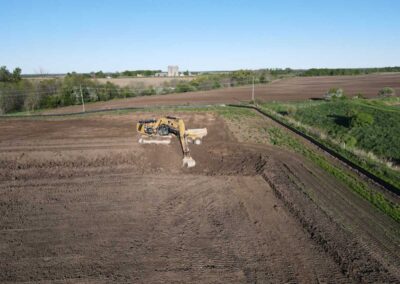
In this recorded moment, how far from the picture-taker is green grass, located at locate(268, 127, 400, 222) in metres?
10.1

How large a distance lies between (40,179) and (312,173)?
12157mm

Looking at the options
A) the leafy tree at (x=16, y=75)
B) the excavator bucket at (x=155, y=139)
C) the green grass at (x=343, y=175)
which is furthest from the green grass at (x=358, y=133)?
the leafy tree at (x=16, y=75)

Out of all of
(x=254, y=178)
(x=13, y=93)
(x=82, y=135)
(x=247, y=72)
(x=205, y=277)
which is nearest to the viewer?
(x=205, y=277)

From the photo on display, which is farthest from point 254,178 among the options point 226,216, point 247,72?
point 247,72

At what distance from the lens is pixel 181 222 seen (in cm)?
931

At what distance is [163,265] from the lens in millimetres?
7316

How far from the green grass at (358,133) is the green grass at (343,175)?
4.22ft

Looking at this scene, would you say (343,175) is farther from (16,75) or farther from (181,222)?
(16,75)

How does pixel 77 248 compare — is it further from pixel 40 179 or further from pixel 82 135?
pixel 82 135

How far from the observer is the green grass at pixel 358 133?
1462 cm

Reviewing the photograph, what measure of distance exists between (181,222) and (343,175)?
Answer: 7.94 metres

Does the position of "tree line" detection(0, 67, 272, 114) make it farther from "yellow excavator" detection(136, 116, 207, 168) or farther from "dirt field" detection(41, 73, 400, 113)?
"yellow excavator" detection(136, 116, 207, 168)

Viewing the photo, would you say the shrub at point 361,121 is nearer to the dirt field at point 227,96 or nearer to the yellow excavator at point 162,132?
the yellow excavator at point 162,132

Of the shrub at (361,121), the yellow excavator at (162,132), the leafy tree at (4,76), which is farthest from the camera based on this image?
the leafy tree at (4,76)
